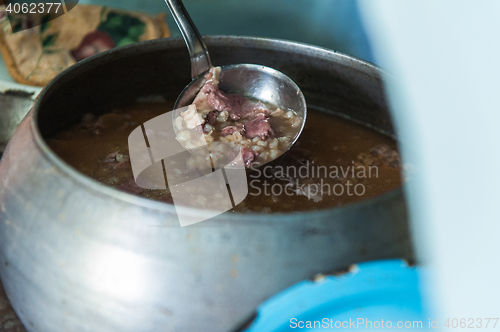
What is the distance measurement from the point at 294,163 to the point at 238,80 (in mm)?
348

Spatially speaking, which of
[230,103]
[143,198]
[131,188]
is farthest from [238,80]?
[143,198]

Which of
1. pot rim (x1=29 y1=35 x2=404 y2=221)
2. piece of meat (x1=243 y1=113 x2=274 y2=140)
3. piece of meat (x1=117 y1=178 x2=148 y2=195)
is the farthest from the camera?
piece of meat (x1=243 y1=113 x2=274 y2=140)

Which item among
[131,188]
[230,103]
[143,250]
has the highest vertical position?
[143,250]

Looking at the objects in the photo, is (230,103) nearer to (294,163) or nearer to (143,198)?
(294,163)

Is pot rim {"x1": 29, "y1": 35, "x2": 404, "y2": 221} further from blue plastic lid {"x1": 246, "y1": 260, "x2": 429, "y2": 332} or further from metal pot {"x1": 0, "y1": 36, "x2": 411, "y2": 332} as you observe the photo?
blue plastic lid {"x1": 246, "y1": 260, "x2": 429, "y2": 332}

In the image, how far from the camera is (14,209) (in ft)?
2.70

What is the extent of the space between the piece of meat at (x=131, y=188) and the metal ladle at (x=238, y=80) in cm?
29

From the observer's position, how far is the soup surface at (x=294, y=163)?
3.57 ft

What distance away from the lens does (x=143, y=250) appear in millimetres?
693

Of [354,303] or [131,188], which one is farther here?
[131,188]

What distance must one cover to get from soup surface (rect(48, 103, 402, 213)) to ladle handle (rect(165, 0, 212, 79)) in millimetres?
217

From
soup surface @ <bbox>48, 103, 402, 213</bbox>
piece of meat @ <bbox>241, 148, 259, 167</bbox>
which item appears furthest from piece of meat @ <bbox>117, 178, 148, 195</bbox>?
piece of meat @ <bbox>241, 148, 259, 167</bbox>

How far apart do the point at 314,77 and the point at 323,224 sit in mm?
840

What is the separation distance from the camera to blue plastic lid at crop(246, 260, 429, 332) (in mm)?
699
